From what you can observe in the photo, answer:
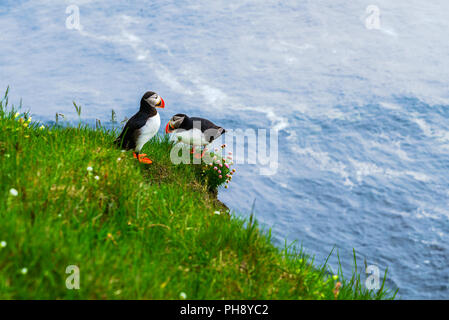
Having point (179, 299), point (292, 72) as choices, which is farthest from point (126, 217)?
point (292, 72)

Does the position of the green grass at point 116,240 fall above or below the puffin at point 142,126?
below

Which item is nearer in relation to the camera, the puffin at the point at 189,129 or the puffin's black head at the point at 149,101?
the puffin's black head at the point at 149,101

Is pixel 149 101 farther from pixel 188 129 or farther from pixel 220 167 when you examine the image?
pixel 220 167

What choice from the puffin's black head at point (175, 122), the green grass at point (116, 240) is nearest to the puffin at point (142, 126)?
the green grass at point (116, 240)

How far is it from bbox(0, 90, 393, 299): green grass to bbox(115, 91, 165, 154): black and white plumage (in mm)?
821

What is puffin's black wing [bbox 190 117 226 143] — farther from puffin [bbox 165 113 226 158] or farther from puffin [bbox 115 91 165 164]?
puffin [bbox 115 91 165 164]

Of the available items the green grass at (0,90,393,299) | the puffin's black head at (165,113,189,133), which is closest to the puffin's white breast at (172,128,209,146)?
the puffin's black head at (165,113,189,133)

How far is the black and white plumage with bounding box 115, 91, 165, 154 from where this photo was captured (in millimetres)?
6301

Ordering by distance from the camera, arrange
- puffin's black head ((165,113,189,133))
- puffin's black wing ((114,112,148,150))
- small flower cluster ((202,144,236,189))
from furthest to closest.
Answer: small flower cluster ((202,144,236,189)) → puffin's black head ((165,113,189,133)) → puffin's black wing ((114,112,148,150))

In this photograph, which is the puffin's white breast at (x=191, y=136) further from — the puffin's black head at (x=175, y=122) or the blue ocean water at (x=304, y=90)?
the blue ocean water at (x=304, y=90)

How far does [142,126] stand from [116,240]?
7.63ft

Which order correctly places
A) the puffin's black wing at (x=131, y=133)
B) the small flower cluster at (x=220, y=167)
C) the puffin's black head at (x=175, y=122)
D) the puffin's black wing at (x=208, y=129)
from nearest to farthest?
the puffin's black wing at (x=131, y=133), the puffin's black head at (x=175, y=122), the puffin's black wing at (x=208, y=129), the small flower cluster at (x=220, y=167)

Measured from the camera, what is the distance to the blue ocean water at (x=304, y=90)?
11596 millimetres

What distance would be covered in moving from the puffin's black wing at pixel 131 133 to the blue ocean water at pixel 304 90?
3877 millimetres
